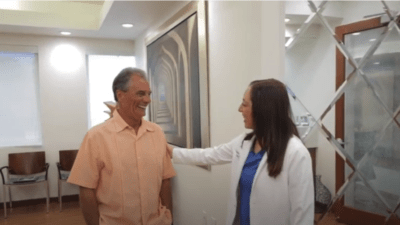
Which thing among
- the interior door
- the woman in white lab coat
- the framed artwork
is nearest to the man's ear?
the woman in white lab coat

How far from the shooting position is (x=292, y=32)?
1911mm

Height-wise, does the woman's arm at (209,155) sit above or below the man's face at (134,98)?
below

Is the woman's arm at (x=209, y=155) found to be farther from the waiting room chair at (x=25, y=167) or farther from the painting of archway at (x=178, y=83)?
the waiting room chair at (x=25, y=167)

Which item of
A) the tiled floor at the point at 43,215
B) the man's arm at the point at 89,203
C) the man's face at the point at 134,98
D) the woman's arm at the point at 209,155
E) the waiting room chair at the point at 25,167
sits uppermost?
the man's face at the point at 134,98

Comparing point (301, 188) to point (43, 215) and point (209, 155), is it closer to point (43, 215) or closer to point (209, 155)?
point (209, 155)

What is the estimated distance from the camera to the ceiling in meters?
4.01

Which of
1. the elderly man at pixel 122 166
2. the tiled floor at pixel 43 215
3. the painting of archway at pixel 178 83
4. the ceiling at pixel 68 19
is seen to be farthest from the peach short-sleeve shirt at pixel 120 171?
the tiled floor at pixel 43 215

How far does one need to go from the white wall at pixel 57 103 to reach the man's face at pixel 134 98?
156 inches

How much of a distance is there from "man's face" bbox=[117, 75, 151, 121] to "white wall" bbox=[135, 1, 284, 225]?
2.53ft

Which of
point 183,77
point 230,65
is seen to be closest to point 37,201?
point 183,77

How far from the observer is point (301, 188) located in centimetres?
138

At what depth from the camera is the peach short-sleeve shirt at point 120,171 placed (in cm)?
154

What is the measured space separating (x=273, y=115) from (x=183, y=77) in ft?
5.81

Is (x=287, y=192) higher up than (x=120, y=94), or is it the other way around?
(x=120, y=94)
